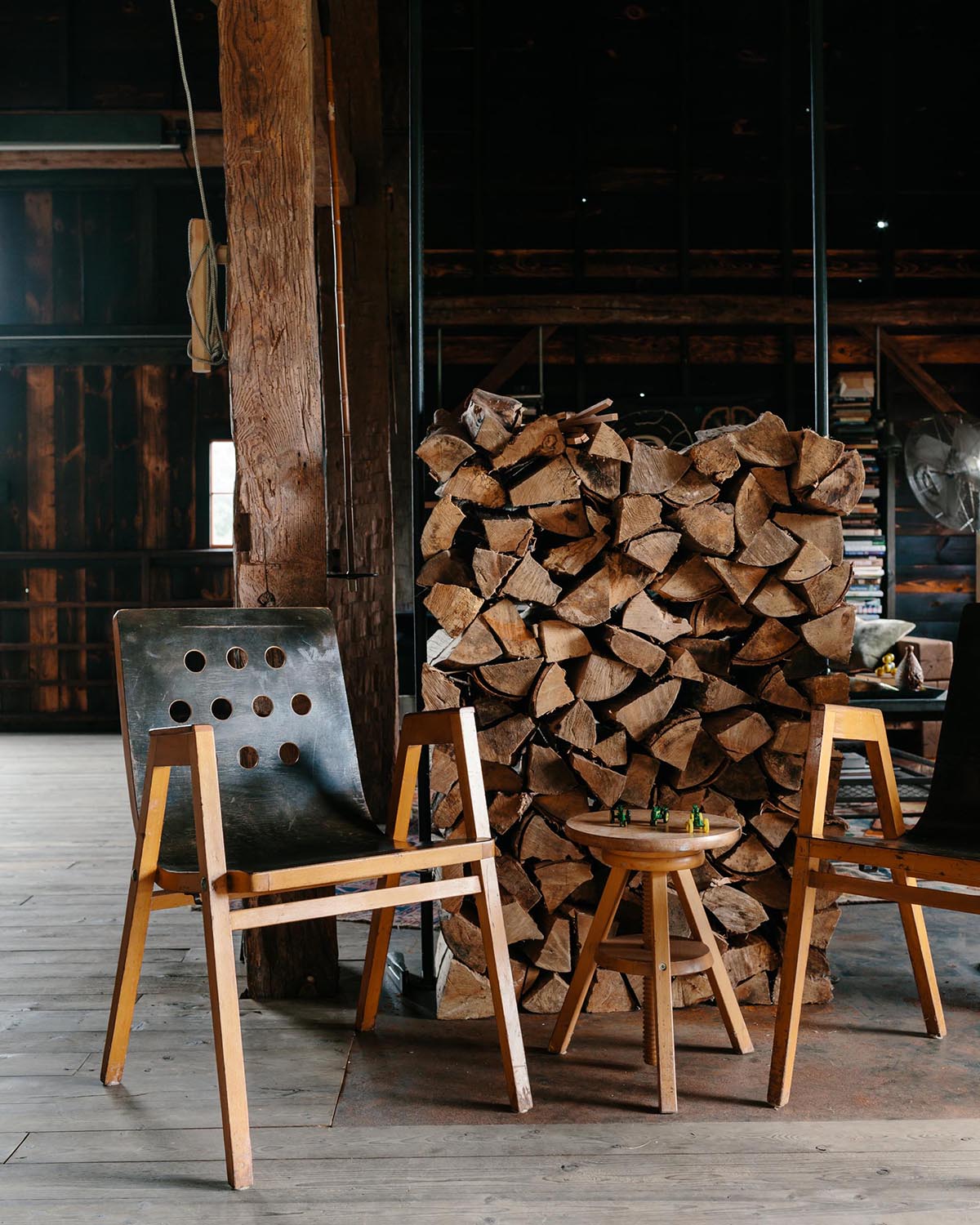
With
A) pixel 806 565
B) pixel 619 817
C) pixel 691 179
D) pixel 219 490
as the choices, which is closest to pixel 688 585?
pixel 806 565

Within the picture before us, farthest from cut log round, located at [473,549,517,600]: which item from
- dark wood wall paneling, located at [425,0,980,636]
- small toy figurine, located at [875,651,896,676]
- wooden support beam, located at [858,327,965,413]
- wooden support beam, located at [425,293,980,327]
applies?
wooden support beam, located at [858,327,965,413]

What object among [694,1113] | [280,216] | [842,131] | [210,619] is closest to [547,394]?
[842,131]

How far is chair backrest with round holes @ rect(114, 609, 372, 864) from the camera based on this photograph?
2105mm

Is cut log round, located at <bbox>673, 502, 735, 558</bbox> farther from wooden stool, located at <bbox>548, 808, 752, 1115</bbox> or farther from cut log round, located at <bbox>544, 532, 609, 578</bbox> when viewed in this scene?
wooden stool, located at <bbox>548, 808, 752, 1115</bbox>

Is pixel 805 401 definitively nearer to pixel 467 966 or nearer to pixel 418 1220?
pixel 467 966

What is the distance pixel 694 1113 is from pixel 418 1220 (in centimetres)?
57

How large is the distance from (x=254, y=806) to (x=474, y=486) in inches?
31.5

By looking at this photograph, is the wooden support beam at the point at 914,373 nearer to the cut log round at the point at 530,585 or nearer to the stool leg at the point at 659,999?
the cut log round at the point at 530,585

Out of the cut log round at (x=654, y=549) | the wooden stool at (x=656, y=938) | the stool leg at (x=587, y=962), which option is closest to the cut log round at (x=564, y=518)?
the cut log round at (x=654, y=549)

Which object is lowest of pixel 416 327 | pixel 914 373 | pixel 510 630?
pixel 510 630

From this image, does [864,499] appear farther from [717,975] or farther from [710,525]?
[717,975]

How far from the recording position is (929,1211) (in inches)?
60.2

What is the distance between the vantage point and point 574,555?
240cm

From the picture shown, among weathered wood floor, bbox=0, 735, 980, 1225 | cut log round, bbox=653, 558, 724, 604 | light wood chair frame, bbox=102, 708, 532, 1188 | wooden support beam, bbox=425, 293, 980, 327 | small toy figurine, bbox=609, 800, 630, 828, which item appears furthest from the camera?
wooden support beam, bbox=425, 293, 980, 327
